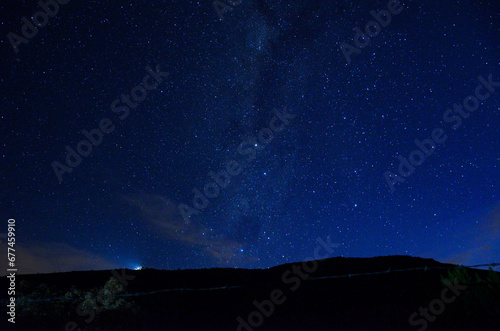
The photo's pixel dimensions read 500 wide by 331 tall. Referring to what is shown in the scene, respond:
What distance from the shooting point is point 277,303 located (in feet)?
31.2

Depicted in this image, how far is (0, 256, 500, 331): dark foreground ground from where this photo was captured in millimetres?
8258

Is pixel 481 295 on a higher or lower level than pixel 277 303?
lower

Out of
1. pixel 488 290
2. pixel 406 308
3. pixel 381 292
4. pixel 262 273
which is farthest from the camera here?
pixel 262 273

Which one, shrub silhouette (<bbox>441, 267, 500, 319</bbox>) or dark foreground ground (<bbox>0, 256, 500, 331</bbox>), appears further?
dark foreground ground (<bbox>0, 256, 500, 331</bbox>)

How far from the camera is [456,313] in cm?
830

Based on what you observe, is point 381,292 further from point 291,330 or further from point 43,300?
point 43,300

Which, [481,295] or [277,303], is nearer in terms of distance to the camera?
[481,295]

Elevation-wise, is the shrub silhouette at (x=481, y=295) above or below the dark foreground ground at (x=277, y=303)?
below

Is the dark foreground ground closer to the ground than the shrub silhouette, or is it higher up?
higher up

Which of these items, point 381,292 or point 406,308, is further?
point 381,292

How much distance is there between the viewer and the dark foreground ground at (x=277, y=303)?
826 centimetres

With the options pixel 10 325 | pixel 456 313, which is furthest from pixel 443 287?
pixel 10 325

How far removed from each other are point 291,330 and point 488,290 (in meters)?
4.76

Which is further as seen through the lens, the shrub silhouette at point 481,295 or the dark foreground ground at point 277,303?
the dark foreground ground at point 277,303
